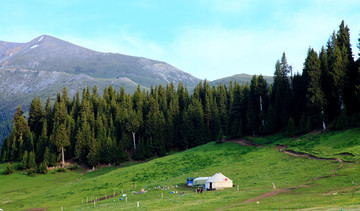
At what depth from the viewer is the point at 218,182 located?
156 feet

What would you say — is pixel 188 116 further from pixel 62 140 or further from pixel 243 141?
pixel 62 140

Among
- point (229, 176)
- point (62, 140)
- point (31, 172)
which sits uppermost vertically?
point (62, 140)

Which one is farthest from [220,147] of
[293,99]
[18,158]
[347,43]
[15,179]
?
[18,158]

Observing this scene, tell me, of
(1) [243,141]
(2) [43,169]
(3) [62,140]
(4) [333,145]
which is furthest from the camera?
(3) [62,140]

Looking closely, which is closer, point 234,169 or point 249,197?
point 249,197

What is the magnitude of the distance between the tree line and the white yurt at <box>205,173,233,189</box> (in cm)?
2978

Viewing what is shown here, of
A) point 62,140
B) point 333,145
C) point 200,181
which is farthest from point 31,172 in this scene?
point 333,145

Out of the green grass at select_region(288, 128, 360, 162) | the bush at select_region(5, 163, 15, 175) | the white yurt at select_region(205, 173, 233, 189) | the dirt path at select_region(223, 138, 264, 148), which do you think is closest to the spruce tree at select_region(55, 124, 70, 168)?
the bush at select_region(5, 163, 15, 175)

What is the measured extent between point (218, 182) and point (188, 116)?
5761 centimetres

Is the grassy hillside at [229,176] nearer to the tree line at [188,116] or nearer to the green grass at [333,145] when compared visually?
the green grass at [333,145]

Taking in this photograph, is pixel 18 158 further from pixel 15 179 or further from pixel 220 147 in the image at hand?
pixel 220 147

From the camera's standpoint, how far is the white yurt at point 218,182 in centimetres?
4697

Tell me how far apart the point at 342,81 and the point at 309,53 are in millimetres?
13802

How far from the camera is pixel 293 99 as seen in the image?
77062 mm
